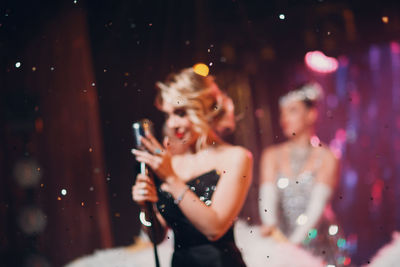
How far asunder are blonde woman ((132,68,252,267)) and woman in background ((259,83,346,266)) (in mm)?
862

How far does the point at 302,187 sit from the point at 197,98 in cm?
104

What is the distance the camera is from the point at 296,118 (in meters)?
2.25

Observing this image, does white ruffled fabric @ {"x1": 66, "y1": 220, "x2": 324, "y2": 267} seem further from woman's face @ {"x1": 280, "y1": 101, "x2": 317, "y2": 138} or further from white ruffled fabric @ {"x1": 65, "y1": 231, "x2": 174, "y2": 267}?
woman's face @ {"x1": 280, "y1": 101, "x2": 317, "y2": 138}

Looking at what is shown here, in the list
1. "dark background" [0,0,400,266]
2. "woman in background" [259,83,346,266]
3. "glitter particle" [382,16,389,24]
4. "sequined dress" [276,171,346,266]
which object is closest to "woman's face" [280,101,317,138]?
"woman in background" [259,83,346,266]

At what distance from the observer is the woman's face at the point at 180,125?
1301 mm

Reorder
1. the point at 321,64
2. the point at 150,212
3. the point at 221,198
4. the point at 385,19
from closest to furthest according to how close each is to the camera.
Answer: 1. the point at 221,198
2. the point at 150,212
3. the point at 385,19
4. the point at 321,64

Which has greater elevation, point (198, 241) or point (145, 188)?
point (145, 188)

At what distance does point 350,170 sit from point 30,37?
1804mm

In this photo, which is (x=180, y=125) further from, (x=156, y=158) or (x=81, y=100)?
(x=81, y=100)

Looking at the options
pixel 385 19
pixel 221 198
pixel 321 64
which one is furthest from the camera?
pixel 321 64

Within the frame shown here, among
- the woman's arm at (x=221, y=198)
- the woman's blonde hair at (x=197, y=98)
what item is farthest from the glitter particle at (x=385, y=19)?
the woman's arm at (x=221, y=198)

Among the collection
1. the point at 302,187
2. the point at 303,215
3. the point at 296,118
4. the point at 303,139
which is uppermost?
the point at 296,118

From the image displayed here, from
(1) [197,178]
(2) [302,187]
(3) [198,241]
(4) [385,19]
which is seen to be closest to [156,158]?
(1) [197,178]

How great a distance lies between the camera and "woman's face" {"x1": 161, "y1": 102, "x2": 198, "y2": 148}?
1.30 meters
